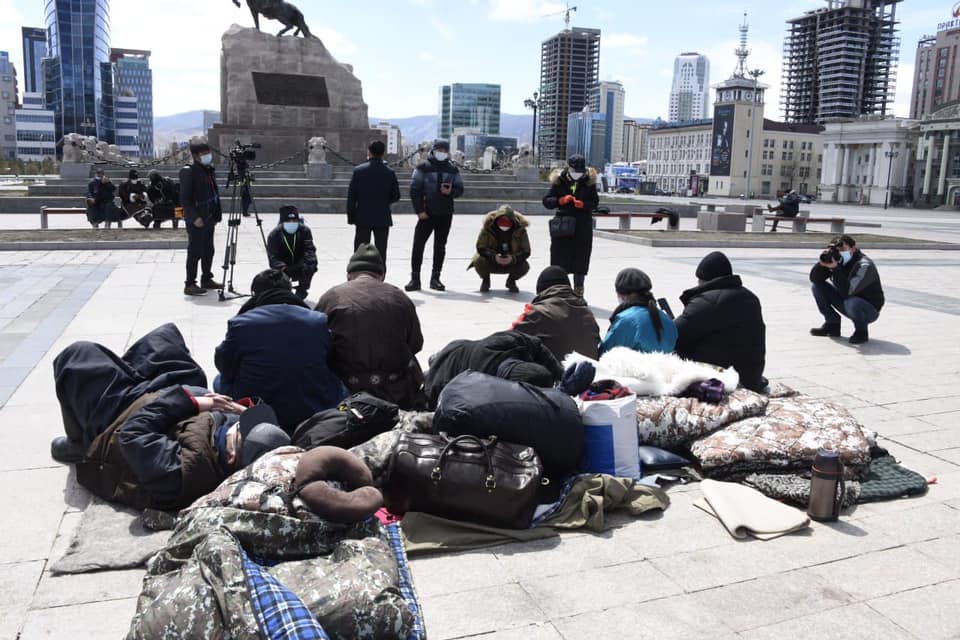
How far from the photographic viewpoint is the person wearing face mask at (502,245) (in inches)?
403

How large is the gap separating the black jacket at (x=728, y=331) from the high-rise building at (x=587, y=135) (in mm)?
149270

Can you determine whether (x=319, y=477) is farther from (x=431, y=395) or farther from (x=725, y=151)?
(x=725, y=151)

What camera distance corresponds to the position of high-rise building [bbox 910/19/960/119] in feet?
501

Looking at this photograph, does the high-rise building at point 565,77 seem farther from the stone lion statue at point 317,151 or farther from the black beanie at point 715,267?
the black beanie at point 715,267

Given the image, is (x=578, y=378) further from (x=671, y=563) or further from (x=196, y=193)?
(x=196, y=193)

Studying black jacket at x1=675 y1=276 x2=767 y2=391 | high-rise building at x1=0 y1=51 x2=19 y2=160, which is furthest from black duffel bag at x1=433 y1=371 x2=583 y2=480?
high-rise building at x1=0 y1=51 x2=19 y2=160

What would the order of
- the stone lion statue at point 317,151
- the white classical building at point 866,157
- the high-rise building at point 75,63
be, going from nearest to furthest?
the stone lion statue at point 317,151 < the white classical building at point 866,157 < the high-rise building at point 75,63

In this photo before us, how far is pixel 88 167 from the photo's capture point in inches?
1072

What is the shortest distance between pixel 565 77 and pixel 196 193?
6378 inches

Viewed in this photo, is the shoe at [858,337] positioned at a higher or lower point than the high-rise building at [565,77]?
lower

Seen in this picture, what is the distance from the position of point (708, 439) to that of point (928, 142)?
10740cm

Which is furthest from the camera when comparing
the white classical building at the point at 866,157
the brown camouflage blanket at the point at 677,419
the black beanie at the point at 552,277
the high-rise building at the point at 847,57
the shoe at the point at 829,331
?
the high-rise building at the point at 847,57

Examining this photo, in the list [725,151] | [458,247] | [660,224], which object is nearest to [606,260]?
[458,247]

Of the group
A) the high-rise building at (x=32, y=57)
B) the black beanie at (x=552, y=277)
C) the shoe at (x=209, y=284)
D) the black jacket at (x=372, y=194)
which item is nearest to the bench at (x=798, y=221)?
the black jacket at (x=372, y=194)
